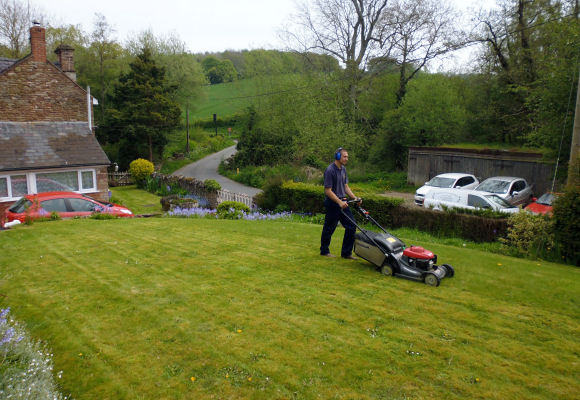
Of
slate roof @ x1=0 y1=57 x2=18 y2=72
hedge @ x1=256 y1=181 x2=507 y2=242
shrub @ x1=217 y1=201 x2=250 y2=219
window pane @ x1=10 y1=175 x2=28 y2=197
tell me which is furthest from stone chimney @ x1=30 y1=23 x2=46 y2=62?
shrub @ x1=217 y1=201 x2=250 y2=219

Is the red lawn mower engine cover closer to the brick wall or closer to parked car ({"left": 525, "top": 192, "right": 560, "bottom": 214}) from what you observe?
parked car ({"left": 525, "top": 192, "right": 560, "bottom": 214})

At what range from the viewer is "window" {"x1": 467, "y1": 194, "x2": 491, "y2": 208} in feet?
52.3

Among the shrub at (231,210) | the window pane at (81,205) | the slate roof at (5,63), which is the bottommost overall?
the shrub at (231,210)

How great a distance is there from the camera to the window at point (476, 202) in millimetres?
15945

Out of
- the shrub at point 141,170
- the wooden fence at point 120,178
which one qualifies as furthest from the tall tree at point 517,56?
the wooden fence at point 120,178

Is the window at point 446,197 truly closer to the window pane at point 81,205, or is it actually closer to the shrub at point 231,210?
the shrub at point 231,210

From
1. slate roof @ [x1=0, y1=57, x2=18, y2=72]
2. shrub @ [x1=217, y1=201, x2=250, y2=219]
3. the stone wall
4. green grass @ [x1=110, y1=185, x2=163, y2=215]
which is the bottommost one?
green grass @ [x1=110, y1=185, x2=163, y2=215]

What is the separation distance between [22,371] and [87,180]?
19554 millimetres

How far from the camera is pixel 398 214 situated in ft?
46.6

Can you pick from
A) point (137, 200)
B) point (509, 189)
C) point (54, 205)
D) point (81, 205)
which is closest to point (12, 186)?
point (54, 205)

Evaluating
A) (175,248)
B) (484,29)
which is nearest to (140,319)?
(175,248)

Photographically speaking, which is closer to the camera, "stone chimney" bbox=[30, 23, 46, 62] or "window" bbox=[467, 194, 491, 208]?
"window" bbox=[467, 194, 491, 208]

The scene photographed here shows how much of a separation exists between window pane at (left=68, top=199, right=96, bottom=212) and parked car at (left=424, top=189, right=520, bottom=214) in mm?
11834

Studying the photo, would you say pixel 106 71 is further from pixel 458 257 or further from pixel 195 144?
pixel 458 257
